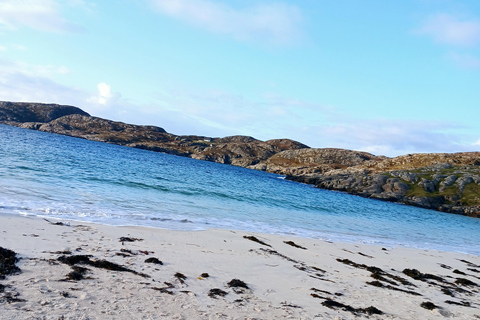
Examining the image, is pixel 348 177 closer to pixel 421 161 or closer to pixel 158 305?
pixel 421 161

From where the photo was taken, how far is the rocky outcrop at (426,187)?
74.8 m

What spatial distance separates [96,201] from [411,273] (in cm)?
1862

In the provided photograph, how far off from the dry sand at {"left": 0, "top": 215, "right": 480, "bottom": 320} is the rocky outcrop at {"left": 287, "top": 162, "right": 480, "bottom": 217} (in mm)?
67234

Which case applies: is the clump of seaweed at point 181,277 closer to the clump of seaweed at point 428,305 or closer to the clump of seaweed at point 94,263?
the clump of seaweed at point 94,263

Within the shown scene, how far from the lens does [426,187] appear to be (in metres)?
83.1

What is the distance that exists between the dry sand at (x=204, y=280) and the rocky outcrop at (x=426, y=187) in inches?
2647

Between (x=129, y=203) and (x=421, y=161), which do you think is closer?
(x=129, y=203)

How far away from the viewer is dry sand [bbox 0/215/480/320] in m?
7.02

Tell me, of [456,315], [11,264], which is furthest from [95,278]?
[456,315]

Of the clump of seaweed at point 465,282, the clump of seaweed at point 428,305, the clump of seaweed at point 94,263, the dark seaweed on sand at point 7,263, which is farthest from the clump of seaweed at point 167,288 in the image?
the clump of seaweed at point 465,282

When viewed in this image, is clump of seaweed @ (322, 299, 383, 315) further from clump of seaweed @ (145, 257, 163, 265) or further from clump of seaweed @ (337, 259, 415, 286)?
clump of seaweed @ (145, 257, 163, 265)

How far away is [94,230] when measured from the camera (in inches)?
516

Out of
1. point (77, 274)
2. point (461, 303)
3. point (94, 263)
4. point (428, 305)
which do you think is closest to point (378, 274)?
point (461, 303)

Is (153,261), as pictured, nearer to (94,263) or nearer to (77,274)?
(94,263)
